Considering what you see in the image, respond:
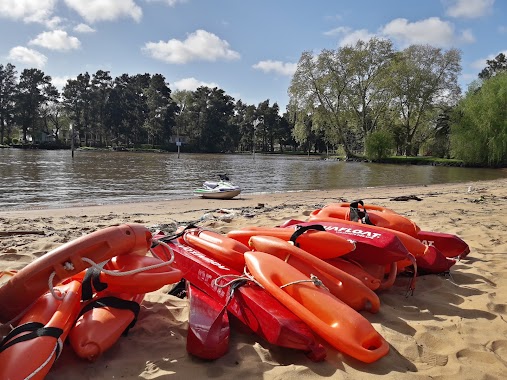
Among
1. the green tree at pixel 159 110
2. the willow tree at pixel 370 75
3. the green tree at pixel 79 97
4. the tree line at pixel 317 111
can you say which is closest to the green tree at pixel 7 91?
the tree line at pixel 317 111

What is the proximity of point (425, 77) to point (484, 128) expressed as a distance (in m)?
11.9

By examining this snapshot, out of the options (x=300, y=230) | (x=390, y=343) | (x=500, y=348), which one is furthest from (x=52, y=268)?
(x=500, y=348)

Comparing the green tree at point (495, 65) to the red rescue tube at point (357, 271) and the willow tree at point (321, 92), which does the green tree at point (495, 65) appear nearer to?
the willow tree at point (321, 92)

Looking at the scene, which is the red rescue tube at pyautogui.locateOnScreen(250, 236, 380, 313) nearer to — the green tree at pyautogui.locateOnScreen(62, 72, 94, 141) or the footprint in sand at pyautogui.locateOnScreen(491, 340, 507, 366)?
the footprint in sand at pyautogui.locateOnScreen(491, 340, 507, 366)

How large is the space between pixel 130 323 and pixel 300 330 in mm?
1087

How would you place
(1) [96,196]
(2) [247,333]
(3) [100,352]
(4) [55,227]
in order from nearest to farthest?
(3) [100,352] → (2) [247,333] → (4) [55,227] → (1) [96,196]

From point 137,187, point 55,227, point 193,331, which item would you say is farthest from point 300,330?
point 137,187

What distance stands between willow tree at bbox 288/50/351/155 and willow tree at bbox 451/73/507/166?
1434 centimetres

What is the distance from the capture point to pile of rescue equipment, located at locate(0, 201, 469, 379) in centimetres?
213

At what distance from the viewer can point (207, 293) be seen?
2.84m

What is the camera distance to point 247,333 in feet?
8.37

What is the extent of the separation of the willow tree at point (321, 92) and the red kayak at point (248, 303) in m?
44.9

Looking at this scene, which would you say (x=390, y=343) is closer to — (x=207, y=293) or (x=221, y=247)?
(x=207, y=293)

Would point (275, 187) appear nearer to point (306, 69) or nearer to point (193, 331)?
point (193, 331)
